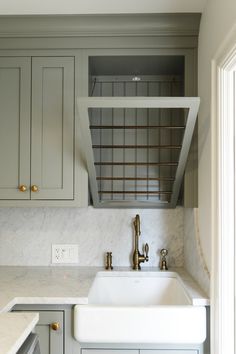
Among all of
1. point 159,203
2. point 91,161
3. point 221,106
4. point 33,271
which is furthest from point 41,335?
point 221,106

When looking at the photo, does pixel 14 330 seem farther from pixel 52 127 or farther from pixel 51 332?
pixel 52 127

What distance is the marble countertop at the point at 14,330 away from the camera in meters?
1.07

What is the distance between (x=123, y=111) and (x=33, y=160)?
67cm

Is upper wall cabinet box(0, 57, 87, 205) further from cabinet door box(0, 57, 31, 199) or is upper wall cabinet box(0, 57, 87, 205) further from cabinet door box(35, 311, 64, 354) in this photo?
cabinet door box(35, 311, 64, 354)

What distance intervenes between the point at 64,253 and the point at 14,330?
102 cm

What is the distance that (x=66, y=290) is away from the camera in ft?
5.43

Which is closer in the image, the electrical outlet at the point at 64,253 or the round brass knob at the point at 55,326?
the round brass knob at the point at 55,326

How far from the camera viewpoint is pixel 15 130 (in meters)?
1.91

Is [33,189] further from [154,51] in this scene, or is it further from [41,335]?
[154,51]

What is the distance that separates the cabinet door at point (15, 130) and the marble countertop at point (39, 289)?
454 mm

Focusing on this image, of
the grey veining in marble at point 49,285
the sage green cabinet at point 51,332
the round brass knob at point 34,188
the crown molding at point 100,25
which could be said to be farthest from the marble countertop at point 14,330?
the crown molding at point 100,25

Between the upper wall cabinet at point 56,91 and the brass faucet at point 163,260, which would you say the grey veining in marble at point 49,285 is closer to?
the brass faucet at point 163,260

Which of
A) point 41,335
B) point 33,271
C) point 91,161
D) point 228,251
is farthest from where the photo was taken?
point 33,271

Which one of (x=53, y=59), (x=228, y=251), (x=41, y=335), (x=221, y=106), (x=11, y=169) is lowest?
(x=41, y=335)
